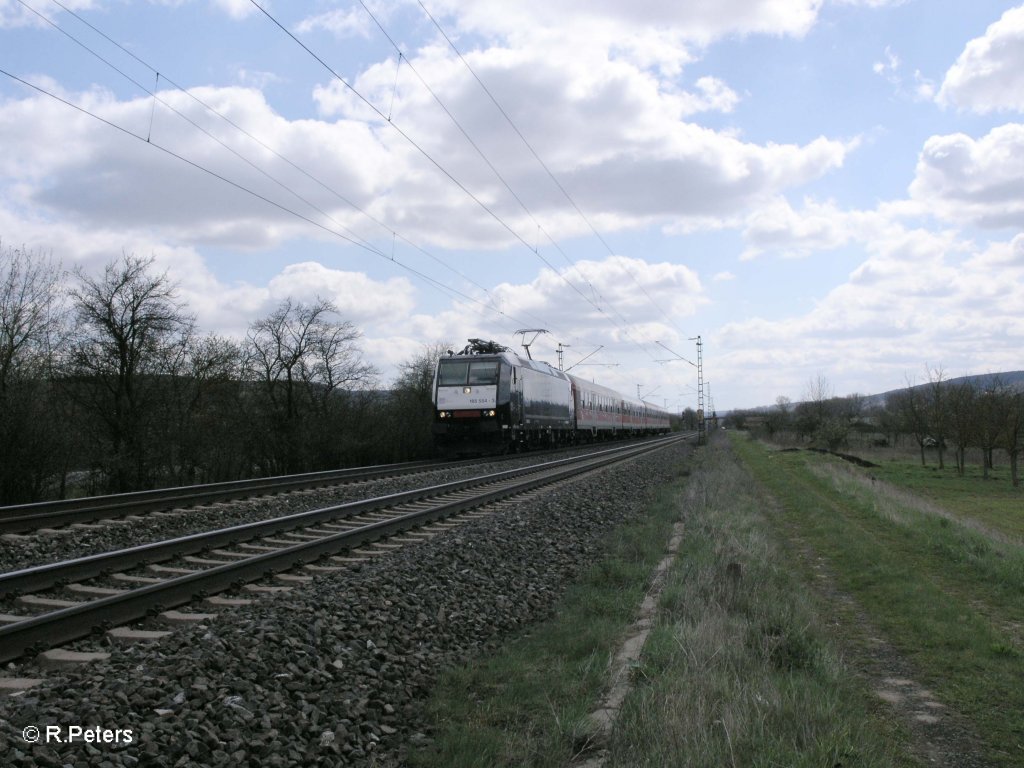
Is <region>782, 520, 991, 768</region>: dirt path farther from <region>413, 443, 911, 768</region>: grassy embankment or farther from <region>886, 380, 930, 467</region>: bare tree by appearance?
<region>886, 380, 930, 467</region>: bare tree

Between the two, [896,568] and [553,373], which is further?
[553,373]

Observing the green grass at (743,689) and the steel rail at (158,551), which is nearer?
the green grass at (743,689)

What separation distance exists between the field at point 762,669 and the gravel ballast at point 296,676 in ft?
1.16

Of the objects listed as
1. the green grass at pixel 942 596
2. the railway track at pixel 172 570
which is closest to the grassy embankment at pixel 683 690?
the green grass at pixel 942 596

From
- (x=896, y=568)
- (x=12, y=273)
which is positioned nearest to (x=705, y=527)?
(x=896, y=568)

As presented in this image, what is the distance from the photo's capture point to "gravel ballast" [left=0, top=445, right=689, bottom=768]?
382 centimetres

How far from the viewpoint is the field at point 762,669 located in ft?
14.4

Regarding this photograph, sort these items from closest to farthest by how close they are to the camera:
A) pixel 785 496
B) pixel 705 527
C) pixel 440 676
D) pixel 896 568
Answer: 1. pixel 440 676
2. pixel 896 568
3. pixel 705 527
4. pixel 785 496

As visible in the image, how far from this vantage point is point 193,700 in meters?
4.20

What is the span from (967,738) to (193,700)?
4.74 m

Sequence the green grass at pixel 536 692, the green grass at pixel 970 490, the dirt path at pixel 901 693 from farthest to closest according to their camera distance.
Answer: the green grass at pixel 970 490 → the dirt path at pixel 901 693 → the green grass at pixel 536 692

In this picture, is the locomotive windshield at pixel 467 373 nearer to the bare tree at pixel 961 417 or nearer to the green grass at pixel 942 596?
the green grass at pixel 942 596

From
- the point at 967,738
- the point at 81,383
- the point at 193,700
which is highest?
the point at 81,383

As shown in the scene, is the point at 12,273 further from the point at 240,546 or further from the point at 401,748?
the point at 401,748
